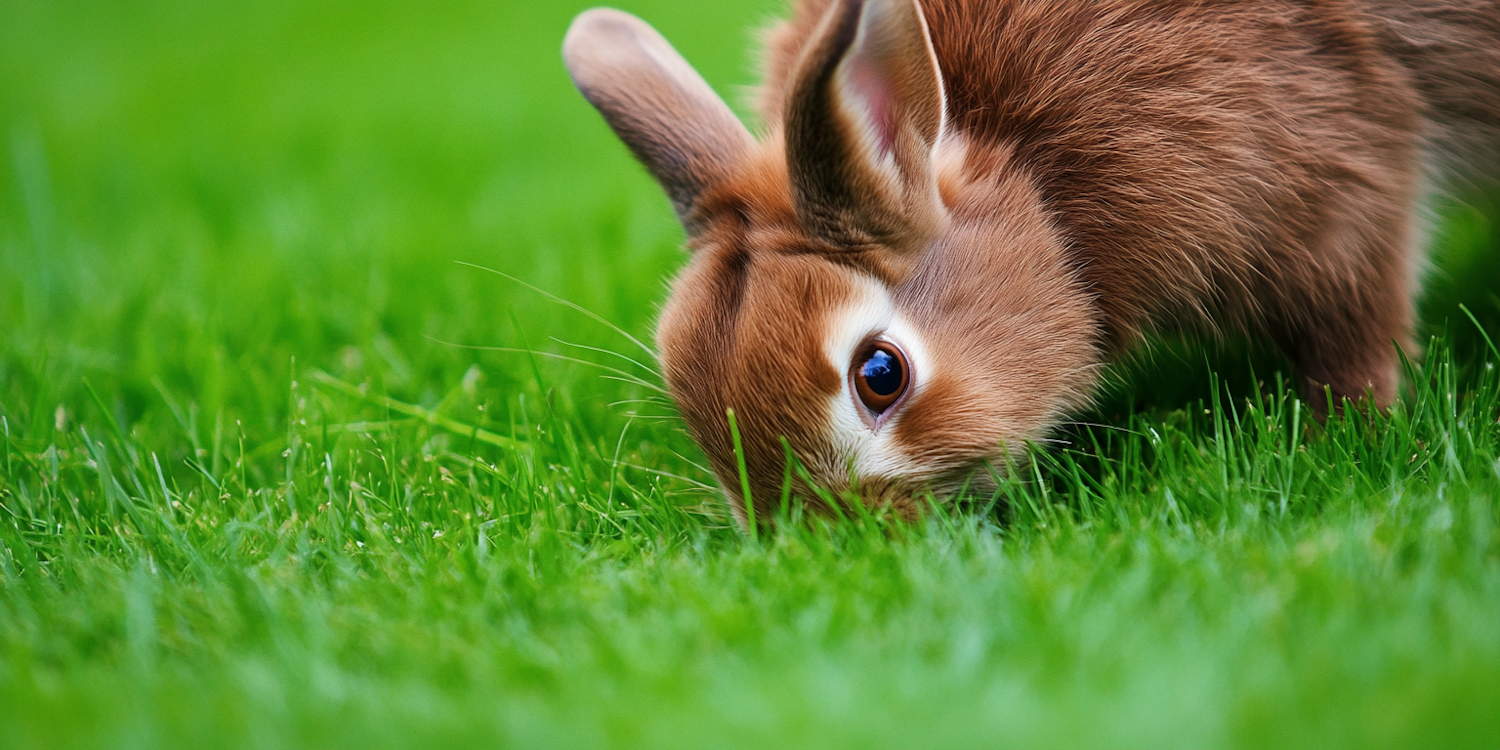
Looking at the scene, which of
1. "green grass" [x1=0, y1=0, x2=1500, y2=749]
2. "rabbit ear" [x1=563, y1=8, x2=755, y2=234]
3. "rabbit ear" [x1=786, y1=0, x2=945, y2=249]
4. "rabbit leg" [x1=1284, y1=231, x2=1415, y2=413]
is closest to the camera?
"green grass" [x1=0, y1=0, x2=1500, y2=749]

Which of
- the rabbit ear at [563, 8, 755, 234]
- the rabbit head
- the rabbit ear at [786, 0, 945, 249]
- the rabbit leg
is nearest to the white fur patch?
the rabbit head

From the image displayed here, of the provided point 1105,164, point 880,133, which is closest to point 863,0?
point 880,133

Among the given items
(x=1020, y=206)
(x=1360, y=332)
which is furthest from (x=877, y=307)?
(x=1360, y=332)

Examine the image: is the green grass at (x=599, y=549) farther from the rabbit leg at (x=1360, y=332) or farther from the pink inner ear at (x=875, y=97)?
the pink inner ear at (x=875, y=97)

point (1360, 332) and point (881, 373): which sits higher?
point (881, 373)

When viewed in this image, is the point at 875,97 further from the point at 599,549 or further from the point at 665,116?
the point at 599,549

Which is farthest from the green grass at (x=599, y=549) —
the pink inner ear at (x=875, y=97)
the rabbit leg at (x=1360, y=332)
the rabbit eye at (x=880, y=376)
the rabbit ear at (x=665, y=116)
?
the pink inner ear at (x=875, y=97)

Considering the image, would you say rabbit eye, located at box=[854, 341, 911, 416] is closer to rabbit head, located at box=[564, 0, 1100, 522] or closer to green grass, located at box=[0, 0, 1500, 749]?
rabbit head, located at box=[564, 0, 1100, 522]
